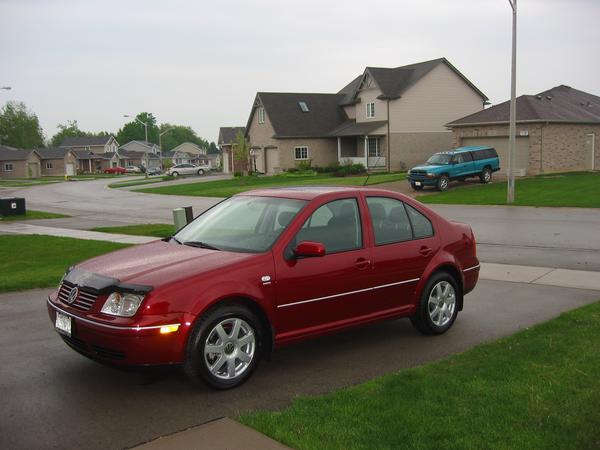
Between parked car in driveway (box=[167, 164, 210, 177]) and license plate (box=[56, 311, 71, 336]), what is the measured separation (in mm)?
65071

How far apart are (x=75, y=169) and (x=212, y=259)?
363 feet

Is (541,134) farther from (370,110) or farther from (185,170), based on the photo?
(185,170)

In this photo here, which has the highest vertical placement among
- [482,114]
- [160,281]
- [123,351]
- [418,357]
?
[482,114]

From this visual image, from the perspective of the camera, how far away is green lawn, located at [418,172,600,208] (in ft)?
84.9

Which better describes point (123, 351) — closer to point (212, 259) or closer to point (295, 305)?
point (212, 259)

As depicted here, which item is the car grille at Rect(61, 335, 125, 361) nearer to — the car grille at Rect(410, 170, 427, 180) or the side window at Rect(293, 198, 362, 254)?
the side window at Rect(293, 198, 362, 254)

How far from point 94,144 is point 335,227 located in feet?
424

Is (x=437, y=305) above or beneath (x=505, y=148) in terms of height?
beneath

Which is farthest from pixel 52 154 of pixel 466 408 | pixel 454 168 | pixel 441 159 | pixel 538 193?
pixel 466 408

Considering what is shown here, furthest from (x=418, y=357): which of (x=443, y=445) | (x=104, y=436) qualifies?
(x=104, y=436)

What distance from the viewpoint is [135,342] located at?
4.97m

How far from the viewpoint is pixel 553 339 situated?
6398mm

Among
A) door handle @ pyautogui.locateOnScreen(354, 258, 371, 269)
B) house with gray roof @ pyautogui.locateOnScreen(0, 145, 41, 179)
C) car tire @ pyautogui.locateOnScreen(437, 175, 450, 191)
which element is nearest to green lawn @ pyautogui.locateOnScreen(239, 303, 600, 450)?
door handle @ pyautogui.locateOnScreen(354, 258, 371, 269)

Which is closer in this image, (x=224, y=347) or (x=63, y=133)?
(x=224, y=347)
